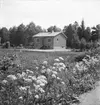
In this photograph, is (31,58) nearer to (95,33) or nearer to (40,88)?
(40,88)

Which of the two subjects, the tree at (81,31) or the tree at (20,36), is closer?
the tree at (81,31)

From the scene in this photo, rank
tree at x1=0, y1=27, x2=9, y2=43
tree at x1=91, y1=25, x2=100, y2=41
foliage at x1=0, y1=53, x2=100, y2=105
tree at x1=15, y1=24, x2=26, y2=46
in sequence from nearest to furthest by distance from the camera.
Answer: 1. foliage at x1=0, y1=53, x2=100, y2=105
2. tree at x1=91, y1=25, x2=100, y2=41
3. tree at x1=15, y1=24, x2=26, y2=46
4. tree at x1=0, y1=27, x2=9, y2=43

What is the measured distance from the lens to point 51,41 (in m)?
55.4

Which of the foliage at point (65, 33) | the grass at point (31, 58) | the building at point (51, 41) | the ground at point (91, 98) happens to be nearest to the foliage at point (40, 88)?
the ground at point (91, 98)

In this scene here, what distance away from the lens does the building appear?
55344mm

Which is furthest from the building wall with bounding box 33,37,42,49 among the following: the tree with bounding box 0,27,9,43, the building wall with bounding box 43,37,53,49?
the tree with bounding box 0,27,9,43

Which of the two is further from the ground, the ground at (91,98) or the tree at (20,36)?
the tree at (20,36)

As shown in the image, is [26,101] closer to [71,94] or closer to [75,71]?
[71,94]

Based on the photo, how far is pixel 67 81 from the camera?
19.2 feet

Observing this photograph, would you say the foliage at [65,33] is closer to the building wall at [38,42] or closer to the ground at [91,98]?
the building wall at [38,42]

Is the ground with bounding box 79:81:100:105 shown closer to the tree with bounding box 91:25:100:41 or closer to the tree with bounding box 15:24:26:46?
the tree with bounding box 91:25:100:41

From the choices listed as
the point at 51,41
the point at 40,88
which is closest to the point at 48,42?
the point at 51,41

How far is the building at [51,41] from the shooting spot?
182 ft

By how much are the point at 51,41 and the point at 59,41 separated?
263 cm
